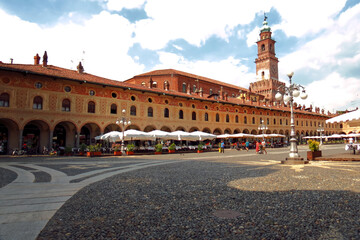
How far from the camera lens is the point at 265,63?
247 ft

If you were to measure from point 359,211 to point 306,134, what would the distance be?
2228 inches

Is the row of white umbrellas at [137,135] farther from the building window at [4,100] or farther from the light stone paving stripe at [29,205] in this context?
the light stone paving stripe at [29,205]

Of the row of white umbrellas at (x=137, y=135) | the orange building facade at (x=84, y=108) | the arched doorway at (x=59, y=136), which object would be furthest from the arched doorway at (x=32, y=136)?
the row of white umbrellas at (x=137, y=135)

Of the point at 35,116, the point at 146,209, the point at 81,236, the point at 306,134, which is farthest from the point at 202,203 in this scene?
the point at 306,134

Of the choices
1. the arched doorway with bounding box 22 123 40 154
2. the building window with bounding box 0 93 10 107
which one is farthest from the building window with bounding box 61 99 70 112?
the building window with bounding box 0 93 10 107

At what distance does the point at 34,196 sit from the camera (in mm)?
4941

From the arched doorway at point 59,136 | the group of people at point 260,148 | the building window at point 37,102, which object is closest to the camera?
the group of people at point 260,148

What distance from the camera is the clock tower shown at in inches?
2849

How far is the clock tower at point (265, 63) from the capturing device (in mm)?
72369

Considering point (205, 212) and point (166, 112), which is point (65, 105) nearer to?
point (166, 112)

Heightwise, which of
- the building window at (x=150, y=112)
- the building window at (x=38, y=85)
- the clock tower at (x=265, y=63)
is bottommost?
the building window at (x=150, y=112)

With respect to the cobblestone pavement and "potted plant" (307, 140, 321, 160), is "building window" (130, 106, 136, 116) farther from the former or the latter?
the cobblestone pavement

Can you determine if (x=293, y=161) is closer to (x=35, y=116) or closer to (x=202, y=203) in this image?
(x=202, y=203)

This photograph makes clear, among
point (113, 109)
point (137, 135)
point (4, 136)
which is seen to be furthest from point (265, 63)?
point (4, 136)
